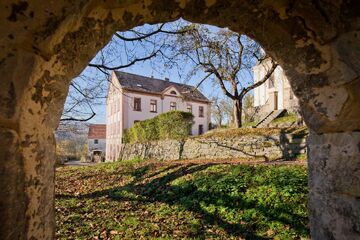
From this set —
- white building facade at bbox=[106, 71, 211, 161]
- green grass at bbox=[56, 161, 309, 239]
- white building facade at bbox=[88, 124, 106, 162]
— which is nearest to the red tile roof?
white building facade at bbox=[88, 124, 106, 162]

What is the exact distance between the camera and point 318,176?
82.7 inches

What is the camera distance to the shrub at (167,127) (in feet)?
60.6

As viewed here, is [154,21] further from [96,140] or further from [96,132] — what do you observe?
[96,132]

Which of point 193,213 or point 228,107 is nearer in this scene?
point 193,213

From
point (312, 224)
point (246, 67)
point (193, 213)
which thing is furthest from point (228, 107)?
point (312, 224)

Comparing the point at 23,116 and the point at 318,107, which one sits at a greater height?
the point at 318,107

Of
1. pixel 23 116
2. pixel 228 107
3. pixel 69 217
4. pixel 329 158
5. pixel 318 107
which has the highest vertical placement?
pixel 228 107

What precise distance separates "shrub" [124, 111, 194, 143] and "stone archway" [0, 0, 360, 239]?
15596 mm

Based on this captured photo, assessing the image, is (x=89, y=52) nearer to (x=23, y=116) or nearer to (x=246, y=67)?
(x=23, y=116)

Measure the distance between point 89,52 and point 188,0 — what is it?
0.73 m

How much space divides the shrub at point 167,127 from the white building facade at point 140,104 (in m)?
8.86

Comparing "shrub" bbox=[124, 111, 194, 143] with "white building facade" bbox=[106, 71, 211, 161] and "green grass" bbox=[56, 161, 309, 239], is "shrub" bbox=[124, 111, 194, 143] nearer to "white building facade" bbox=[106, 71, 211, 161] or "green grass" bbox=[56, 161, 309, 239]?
"green grass" bbox=[56, 161, 309, 239]

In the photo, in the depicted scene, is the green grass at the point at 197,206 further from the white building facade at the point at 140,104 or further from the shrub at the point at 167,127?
the white building facade at the point at 140,104

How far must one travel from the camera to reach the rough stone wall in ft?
39.4
